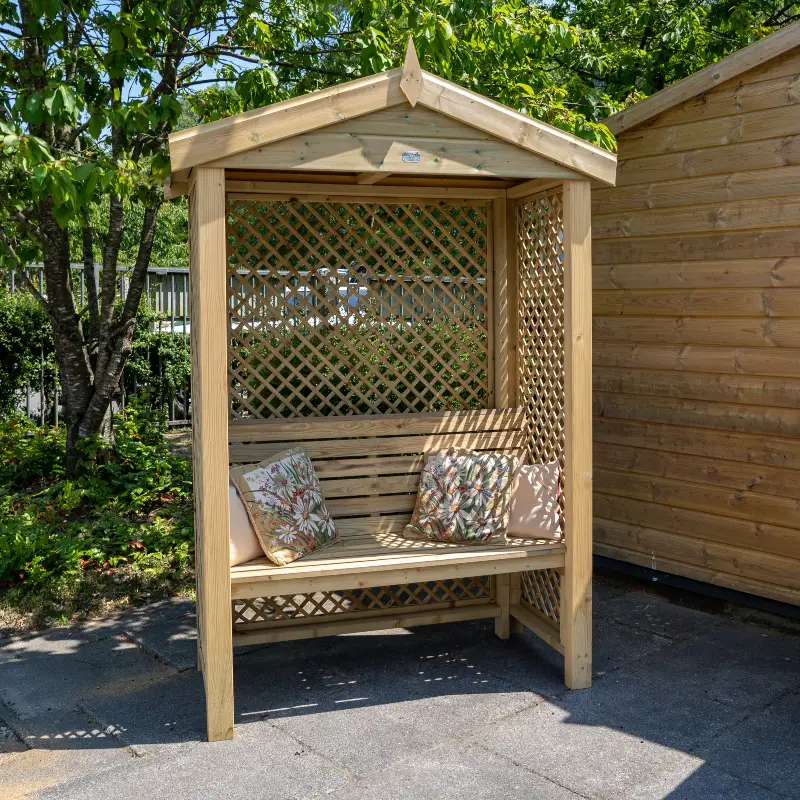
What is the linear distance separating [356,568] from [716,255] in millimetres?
2428

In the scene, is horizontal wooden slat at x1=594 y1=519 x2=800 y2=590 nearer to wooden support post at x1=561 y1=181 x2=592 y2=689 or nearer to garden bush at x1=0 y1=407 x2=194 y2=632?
wooden support post at x1=561 y1=181 x2=592 y2=689

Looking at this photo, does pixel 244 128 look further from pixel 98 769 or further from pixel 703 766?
pixel 703 766

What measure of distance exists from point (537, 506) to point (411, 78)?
1.83 metres

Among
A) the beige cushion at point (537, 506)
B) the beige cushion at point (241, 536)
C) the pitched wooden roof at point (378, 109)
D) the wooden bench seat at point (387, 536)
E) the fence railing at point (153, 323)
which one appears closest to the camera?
the pitched wooden roof at point (378, 109)

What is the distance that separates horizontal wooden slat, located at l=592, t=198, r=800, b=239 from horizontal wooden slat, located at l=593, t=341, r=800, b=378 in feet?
1.93

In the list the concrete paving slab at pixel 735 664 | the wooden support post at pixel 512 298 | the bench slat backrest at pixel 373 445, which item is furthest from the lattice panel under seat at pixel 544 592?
the wooden support post at pixel 512 298

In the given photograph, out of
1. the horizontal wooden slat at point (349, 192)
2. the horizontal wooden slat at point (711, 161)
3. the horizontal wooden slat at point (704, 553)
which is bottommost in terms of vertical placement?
the horizontal wooden slat at point (704, 553)

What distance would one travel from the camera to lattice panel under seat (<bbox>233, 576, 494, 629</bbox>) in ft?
13.5

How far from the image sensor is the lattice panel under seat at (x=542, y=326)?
3.88 meters

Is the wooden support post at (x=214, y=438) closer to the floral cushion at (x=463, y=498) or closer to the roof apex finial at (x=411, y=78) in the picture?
the roof apex finial at (x=411, y=78)

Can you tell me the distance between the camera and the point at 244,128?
3018 mm

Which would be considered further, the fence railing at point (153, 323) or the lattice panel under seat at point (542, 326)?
the fence railing at point (153, 323)

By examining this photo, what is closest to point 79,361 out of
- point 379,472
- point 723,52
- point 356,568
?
point 379,472

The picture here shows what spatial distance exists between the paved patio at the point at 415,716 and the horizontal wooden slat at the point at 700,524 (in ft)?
1.31
